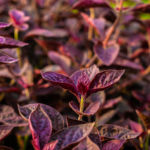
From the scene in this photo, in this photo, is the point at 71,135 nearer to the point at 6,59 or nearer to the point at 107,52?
the point at 6,59

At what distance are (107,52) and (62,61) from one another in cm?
24

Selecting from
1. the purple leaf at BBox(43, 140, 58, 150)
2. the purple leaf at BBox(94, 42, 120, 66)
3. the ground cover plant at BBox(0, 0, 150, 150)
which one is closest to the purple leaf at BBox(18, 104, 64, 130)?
the ground cover plant at BBox(0, 0, 150, 150)

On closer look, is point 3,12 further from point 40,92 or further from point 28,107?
point 28,107

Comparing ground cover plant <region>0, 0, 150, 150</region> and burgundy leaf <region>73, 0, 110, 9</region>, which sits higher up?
burgundy leaf <region>73, 0, 110, 9</region>

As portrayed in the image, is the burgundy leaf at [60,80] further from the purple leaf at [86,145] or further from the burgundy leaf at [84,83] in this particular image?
the purple leaf at [86,145]

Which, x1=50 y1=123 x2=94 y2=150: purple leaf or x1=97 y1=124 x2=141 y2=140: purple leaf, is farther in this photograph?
x1=97 y1=124 x2=141 y2=140: purple leaf

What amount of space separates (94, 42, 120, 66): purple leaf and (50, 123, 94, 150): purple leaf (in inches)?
16.6

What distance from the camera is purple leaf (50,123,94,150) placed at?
468 mm

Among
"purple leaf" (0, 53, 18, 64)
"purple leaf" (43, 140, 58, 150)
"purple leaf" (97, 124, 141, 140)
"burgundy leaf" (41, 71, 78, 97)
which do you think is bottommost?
"purple leaf" (97, 124, 141, 140)

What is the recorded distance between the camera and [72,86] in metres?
0.58

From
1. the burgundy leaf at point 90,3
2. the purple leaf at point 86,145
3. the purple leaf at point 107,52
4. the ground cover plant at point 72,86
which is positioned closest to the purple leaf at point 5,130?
the ground cover plant at point 72,86

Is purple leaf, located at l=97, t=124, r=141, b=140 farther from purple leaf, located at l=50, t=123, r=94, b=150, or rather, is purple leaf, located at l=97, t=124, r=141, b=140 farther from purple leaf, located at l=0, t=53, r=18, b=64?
purple leaf, located at l=0, t=53, r=18, b=64

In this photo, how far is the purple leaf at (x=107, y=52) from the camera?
879mm

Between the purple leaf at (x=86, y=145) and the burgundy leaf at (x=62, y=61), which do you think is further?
the burgundy leaf at (x=62, y=61)
